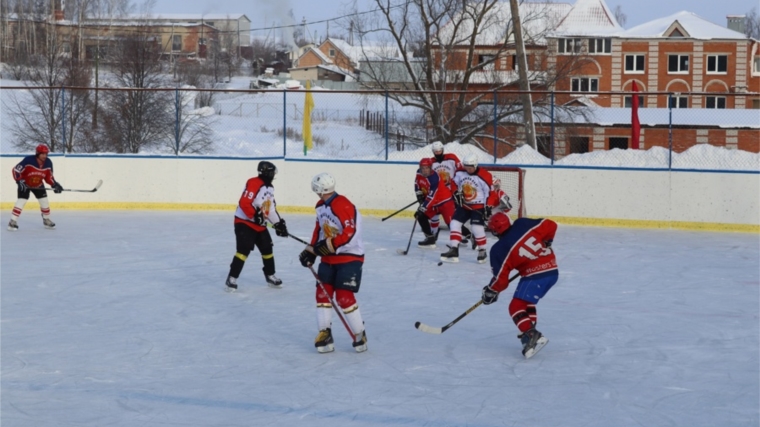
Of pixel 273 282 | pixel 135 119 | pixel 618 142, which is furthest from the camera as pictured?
pixel 618 142

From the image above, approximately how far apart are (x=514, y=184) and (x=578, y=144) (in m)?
6.60

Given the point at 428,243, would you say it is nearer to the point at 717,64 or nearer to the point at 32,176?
the point at 32,176

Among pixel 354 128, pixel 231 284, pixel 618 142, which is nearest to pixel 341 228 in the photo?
pixel 231 284

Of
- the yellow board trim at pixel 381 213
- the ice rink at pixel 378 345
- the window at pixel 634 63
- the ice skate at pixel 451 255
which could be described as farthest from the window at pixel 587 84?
the ice skate at pixel 451 255

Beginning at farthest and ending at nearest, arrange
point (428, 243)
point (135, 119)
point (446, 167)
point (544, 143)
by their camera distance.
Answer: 1. point (135, 119)
2. point (544, 143)
3. point (428, 243)
4. point (446, 167)

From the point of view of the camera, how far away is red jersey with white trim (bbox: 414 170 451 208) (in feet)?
31.5

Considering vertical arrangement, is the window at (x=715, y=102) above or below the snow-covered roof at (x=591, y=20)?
below

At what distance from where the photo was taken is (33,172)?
1080 cm

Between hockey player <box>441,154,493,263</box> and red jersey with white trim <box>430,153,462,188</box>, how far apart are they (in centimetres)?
48

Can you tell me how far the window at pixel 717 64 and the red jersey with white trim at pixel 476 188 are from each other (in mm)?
39119

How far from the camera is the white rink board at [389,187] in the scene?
453 inches

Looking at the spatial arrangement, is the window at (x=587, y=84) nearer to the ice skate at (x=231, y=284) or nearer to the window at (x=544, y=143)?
the window at (x=544, y=143)

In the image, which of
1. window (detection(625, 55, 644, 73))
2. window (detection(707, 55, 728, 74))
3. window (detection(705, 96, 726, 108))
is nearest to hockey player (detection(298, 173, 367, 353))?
window (detection(705, 96, 726, 108))

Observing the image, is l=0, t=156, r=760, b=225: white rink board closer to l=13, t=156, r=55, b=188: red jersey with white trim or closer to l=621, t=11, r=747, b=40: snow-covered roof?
l=13, t=156, r=55, b=188: red jersey with white trim
